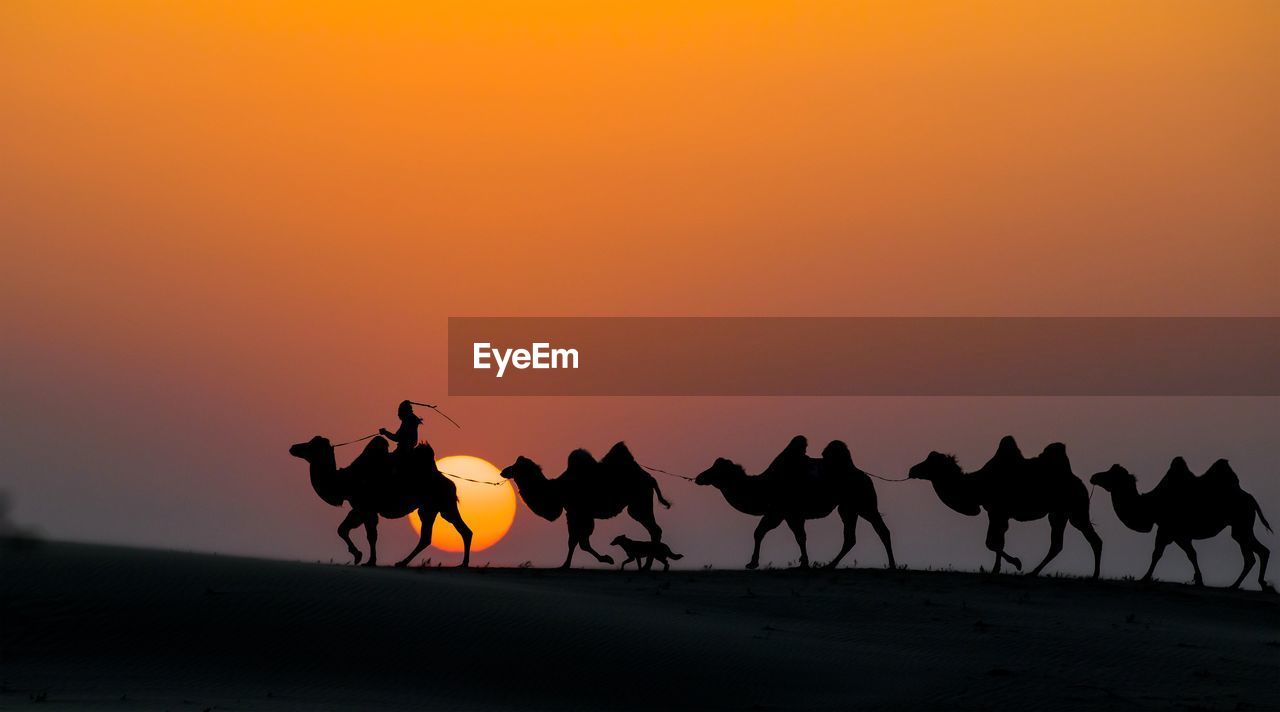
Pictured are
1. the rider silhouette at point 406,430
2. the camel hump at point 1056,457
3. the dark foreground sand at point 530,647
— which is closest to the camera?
the dark foreground sand at point 530,647

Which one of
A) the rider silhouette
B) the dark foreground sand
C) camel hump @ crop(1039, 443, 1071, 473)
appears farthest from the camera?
camel hump @ crop(1039, 443, 1071, 473)

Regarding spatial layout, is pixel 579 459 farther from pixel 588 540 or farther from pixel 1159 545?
pixel 1159 545

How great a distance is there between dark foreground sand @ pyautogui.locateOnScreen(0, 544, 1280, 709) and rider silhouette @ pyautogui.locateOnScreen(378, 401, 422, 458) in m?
2.56

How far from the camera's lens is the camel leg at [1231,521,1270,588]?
1179 inches

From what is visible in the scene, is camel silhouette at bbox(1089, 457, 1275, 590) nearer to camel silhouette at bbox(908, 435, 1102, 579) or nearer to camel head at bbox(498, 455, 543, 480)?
camel silhouette at bbox(908, 435, 1102, 579)

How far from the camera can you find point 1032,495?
29.2m

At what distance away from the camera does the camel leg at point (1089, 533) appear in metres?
29.1

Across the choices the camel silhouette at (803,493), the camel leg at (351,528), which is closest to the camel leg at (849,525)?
the camel silhouette at (803,493)

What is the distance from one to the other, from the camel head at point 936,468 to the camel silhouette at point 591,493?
4474 mm

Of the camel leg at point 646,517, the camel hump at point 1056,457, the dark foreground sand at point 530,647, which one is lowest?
the dark foreground sand at point 530,647

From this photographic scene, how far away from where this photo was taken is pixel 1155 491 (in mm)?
29703

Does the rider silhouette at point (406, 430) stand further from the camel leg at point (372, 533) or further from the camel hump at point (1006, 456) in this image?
the camel hump at point (1006, 456)

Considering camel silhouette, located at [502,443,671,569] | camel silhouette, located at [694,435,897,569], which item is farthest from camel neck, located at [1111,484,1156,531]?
camel silhouette, located at [502,443,671,569]

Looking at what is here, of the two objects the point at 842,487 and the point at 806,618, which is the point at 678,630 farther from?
the point at 842,487
